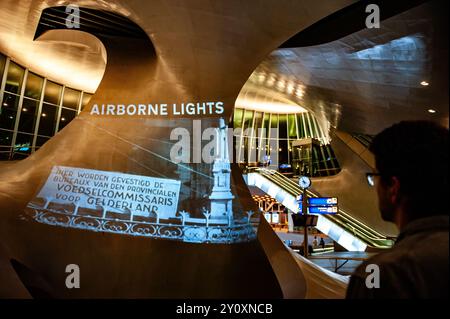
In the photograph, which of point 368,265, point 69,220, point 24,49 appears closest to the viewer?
point 368,265

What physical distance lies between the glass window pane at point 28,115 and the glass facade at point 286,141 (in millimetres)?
13944

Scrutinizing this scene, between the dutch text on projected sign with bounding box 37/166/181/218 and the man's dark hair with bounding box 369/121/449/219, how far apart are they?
21.5 ft

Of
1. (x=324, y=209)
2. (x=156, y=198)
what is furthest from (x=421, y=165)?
(x=324, y=209)

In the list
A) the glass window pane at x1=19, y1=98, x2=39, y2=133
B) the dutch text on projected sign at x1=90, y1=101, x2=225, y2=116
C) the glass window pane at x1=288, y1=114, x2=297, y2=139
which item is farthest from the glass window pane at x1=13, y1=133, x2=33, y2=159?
the glass window pane at x1=288, y1=114, x2=297, y2=139

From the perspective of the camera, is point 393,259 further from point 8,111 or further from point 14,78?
point 8,111

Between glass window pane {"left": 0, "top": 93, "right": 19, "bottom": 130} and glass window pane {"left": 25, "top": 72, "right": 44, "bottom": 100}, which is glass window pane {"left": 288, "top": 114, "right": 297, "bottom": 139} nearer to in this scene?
glass window pane {"left": 25, "top": 72, "right": 44, "bottom": 100}

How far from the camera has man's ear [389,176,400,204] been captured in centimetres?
124

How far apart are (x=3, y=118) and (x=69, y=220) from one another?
13.1 m

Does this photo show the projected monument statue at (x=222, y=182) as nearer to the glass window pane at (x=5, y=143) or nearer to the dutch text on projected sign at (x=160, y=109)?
the dutch text on projected sign at (x=160, y=109)

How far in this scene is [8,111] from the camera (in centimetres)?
1727

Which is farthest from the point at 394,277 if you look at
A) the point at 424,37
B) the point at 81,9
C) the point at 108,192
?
the point at 81,9

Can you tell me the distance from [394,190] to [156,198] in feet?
22.2

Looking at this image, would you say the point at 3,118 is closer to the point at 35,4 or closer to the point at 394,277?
the point at 35,4

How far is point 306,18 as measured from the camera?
305 inches
